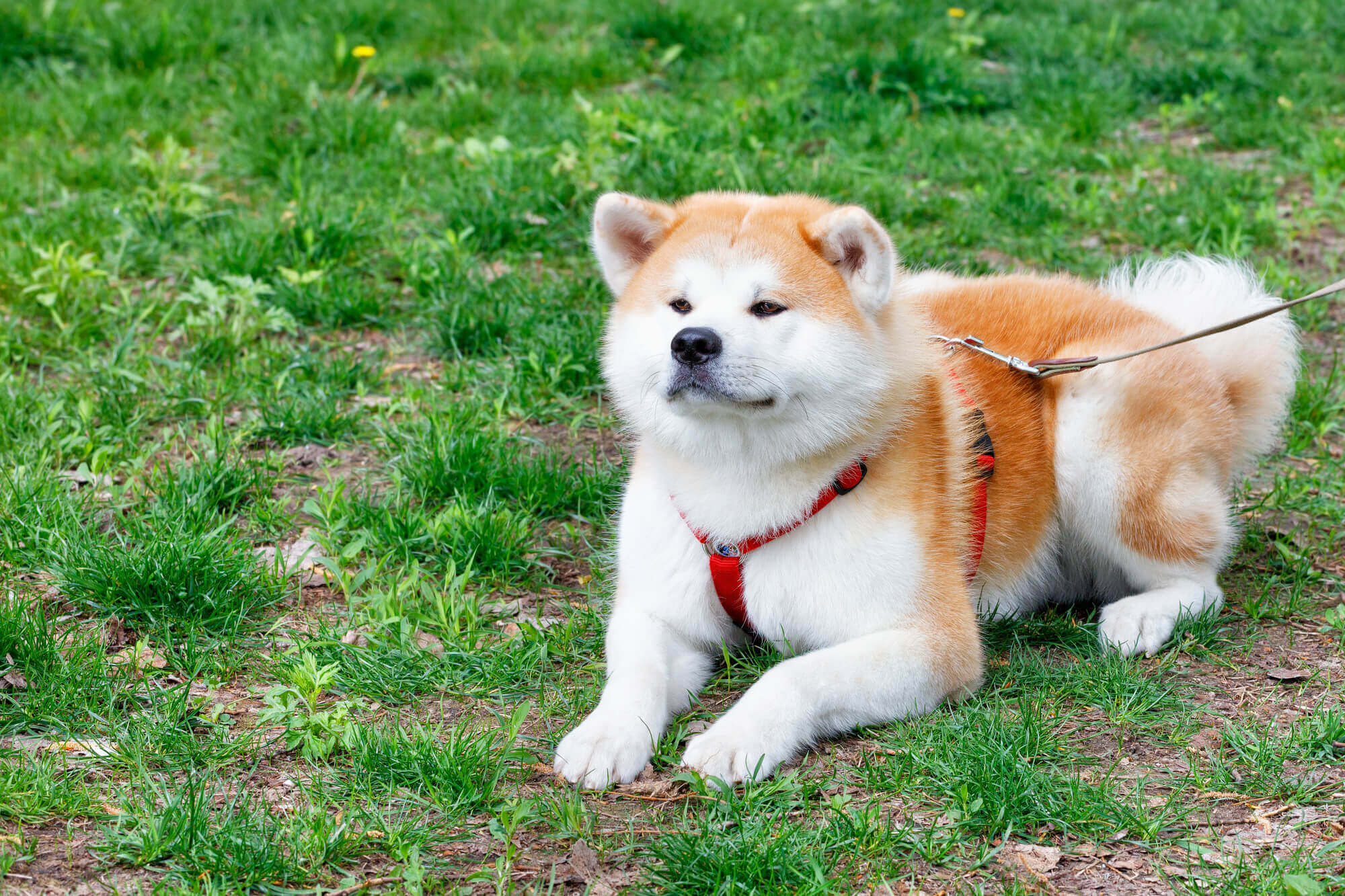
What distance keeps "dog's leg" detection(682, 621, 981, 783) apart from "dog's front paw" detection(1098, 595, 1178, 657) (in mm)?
583

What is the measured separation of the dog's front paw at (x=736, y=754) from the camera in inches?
109

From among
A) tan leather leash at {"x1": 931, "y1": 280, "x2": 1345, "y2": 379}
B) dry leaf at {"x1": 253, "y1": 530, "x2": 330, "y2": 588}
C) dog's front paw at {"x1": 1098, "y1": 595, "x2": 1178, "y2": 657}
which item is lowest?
dog's front paw at {"x1": 1098, "y1": 595, "x2": 1178, "y2": 657}

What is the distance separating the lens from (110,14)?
769 cm

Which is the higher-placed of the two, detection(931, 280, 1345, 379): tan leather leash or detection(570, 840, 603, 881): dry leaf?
detection(931, 280, 1345, 379): tan leather leash

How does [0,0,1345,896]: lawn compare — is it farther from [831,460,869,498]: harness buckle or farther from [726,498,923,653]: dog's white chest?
[831,460,869,498]: harness buckle

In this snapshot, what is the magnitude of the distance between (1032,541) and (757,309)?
1.27 meters

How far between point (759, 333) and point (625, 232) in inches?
24.2

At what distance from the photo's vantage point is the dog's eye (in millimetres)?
2977

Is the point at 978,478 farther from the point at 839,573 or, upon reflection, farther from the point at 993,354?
the point at 839,573

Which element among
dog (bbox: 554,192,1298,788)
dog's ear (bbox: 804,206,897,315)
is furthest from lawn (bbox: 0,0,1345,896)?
dog's ear (bbox: 804,206,897,315)

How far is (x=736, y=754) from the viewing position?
279 centimetres

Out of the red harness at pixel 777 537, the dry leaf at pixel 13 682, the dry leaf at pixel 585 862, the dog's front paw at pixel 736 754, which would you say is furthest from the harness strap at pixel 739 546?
the dry leaf at pixel 13 682

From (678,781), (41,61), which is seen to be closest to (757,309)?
(678,781)

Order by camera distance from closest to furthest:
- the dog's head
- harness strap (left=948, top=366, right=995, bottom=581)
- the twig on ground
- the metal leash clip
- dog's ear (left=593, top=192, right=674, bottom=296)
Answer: the twig on ground < the dog's head < dog's ear (left=593, top=192, right=674, bottom=296) < harness strap (left=948, top=366, right=995, bottom=581) < the metal leash clip
